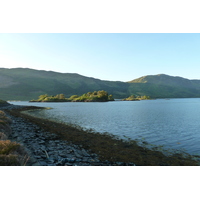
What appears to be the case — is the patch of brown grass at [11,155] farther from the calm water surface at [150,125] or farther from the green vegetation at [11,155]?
the calm water surface at [150,125]

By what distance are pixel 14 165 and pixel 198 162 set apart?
1530cm

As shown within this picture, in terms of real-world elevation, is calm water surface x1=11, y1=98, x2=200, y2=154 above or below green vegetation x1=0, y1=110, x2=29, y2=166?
below

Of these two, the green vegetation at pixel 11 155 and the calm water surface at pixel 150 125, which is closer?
the green vegetation at pixel 11 155

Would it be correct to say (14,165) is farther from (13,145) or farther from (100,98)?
(100,98)

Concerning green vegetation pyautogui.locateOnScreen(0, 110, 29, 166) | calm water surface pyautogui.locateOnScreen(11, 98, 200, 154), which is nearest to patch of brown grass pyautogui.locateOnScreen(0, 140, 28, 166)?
green vegetation pyautogui.locateOnScreen(0, 110, 29, 166)

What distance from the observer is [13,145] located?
414 inches

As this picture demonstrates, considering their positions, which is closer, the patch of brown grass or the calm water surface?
the patch of brown grass

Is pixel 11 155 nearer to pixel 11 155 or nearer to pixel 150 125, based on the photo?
pixel 11 155

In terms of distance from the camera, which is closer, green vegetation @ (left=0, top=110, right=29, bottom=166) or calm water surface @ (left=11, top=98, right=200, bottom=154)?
green vegetation @ (left=0, top=110, right=29, bottom=166)

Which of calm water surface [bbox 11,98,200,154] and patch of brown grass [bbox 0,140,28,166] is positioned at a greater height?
patch of brown grass [bbox 0,140,28,166]

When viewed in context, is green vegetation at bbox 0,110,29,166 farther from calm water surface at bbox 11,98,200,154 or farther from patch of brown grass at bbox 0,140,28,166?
calm water surface at bbox 11,98,200,154

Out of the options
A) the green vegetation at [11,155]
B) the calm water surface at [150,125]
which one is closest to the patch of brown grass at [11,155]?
the green vegetation at [11,155]

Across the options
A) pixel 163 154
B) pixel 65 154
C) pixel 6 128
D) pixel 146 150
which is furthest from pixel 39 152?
pixel 163 154

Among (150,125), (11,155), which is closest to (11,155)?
(11,155)
